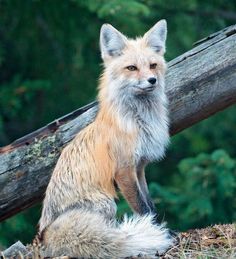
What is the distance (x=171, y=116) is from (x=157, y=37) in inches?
35.6

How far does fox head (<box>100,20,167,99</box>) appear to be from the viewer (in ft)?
27.4

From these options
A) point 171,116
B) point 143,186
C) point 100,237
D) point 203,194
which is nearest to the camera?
point 100,237

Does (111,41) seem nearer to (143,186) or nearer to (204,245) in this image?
(143,186)

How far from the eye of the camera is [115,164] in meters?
8.14

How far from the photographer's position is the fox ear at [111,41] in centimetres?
852

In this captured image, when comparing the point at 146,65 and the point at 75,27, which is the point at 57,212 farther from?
the point at 75,27

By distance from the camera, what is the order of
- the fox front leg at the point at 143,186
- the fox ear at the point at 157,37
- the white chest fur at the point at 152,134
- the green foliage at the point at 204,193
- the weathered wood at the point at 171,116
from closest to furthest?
the white chest fur at the point at 152,134 → the fox front leg at the point at 143,186 → the fox ear at the point at 157,37 → the weathered wood at the point at 171,116 → the green foliage at the point at 204,193

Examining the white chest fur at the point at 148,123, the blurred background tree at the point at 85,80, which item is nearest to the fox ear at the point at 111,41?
the white chest fur at the point at 148,123

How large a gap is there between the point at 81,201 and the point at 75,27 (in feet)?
29.1

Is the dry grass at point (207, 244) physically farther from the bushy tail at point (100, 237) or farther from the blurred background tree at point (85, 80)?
the blurred background tree at point (85, 80)

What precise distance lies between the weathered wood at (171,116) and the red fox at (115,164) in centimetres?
36

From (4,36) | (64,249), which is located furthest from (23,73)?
(64,249)

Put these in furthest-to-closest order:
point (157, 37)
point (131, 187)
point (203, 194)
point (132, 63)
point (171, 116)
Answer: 1. point (203, 194)
2. point (171, 116)
3. point (157, 37)
4. point (132, 63)
5. point (131, 187)

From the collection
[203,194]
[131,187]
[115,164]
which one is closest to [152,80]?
[115,164]
